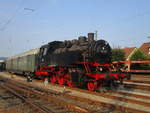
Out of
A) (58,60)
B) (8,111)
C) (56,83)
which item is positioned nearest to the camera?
(8,111)

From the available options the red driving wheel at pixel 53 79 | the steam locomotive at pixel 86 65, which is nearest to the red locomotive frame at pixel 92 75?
the steam locomotive at pixel 86 65

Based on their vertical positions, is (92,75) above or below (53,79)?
above

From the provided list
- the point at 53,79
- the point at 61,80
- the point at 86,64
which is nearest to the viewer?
the point at 86,64

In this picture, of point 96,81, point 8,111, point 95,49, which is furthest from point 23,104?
point 95,49

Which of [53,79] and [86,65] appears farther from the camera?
[53,79]

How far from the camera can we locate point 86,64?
12.4 metres

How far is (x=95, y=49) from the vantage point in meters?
12.7

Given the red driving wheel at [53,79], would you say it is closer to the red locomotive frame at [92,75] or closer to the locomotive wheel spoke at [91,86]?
the red locomotive frame at [92,75]

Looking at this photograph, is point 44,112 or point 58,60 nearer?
point 44,112

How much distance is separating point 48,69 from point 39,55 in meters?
2.52

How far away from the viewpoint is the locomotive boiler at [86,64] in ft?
39.4

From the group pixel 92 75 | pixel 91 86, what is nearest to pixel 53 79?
pixel 91 86

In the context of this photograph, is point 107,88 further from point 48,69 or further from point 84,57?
point 48,69

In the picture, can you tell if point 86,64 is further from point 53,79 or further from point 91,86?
point 53,79
